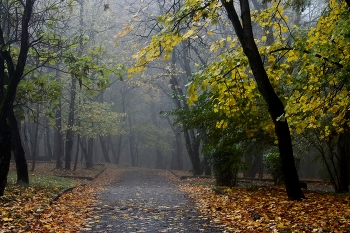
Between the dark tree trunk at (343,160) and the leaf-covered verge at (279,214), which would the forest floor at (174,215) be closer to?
the leaf-covered verge at (279,214)

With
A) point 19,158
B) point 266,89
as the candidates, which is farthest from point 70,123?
point 266,89

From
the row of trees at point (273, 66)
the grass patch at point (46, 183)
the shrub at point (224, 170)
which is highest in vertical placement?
the row of trees at point (273, 66)

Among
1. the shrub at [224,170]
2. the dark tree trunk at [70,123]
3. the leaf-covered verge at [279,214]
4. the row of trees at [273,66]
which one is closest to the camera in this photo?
the leaf-covered verge at [279,214]

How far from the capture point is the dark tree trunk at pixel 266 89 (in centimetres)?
895

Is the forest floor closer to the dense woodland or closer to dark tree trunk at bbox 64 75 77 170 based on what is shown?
the dense woodland

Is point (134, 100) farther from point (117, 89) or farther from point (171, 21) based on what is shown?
point (171, 21)

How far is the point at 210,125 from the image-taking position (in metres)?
12.9

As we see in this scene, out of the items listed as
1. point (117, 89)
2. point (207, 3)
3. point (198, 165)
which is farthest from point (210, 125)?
point (117, 89)

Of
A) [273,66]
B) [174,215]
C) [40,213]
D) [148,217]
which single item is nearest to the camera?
[40,213]

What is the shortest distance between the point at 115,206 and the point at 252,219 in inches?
169

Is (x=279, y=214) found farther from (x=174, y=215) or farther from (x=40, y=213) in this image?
(x=40, y=213)

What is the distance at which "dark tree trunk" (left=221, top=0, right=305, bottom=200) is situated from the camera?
8.95 meters

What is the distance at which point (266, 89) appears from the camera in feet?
29.6

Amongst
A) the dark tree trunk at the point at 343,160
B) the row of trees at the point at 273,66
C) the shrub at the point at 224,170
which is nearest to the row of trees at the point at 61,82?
the row of trees at the point at 273,66
